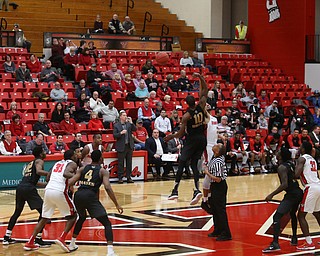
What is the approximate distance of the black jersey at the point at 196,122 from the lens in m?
14.0

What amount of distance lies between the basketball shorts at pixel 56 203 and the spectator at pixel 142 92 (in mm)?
12920

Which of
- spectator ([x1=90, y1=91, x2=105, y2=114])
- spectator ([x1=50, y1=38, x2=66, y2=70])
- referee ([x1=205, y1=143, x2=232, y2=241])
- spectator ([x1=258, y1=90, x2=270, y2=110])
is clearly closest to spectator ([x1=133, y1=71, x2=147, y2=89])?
spectator ([x1=90, y1=91, x2=105, y2=114])

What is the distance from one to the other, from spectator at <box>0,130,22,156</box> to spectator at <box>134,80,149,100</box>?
6.13 meters

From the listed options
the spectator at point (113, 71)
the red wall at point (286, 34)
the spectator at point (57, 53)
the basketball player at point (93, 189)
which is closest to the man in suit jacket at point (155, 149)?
the spectator at point (113, 71)

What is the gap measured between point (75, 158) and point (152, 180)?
9.09 meters

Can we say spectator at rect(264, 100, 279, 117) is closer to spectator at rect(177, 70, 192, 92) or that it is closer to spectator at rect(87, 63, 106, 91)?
spectator at rect(177, 70, 192, 92)

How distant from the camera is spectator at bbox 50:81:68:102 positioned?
22.1 m

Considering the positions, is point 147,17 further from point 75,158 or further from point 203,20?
point 75,158

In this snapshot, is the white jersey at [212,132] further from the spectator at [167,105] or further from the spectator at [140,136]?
the spectator at [167,105]

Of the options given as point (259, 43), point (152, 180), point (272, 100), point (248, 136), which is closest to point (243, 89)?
point (272, 100)

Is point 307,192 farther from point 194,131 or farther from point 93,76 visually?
point 93,76

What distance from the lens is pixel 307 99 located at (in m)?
28.9

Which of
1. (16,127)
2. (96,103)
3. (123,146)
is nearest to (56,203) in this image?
(123,146)

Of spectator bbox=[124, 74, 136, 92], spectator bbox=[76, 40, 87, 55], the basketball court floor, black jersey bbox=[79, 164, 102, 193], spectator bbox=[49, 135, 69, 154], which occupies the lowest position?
the basketball court floor
